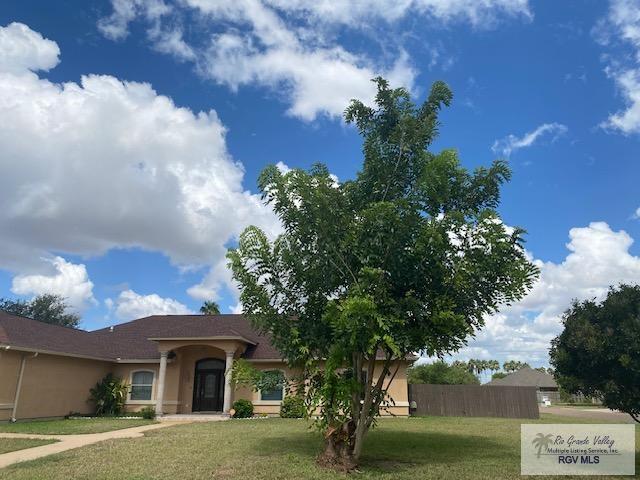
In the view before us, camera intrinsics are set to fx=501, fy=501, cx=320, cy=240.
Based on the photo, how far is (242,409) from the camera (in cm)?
2191

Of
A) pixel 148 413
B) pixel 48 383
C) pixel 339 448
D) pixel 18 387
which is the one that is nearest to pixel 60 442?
pixel 18 387

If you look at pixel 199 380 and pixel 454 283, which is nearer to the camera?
pixel 454 283

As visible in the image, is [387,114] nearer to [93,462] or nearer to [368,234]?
[368,234]

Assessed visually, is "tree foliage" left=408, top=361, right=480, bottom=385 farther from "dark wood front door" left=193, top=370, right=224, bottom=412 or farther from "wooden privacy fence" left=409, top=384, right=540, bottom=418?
"dark wood front door" left=193, top=370, right=224, bottom=412

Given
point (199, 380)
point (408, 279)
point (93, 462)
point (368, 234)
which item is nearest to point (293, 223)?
point (368, 234)

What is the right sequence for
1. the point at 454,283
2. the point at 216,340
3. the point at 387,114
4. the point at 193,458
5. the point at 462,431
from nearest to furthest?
the point at 454,283 < the point at 193,458 < the point at 387,114 < the point at 462,431 < the point at 216,340

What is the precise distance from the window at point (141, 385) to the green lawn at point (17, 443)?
35.8 ft

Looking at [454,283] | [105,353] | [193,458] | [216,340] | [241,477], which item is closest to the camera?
[241,477]

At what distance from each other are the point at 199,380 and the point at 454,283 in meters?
18.2

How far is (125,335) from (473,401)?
756 inches

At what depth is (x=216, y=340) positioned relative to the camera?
22.5m

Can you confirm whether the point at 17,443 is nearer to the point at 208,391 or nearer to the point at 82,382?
the point at 82,382

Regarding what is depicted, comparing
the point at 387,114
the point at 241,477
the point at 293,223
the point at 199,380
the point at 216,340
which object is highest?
the point at 387,114

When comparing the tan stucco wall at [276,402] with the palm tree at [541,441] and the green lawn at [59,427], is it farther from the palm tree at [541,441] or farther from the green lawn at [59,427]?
the palm tree at [541,441]
